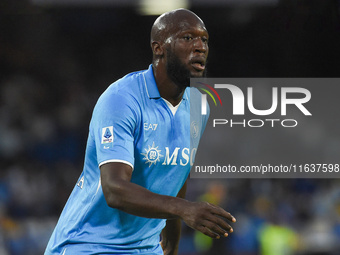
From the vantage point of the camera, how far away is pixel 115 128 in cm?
253

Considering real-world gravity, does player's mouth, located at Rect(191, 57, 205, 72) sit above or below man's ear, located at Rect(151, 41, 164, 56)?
below

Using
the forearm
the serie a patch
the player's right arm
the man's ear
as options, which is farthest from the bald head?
the forearm

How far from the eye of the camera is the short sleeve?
249 cm

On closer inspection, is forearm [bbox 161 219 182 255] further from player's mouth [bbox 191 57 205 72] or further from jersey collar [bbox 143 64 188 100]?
player's mouth [bbox 191 57 205 72]

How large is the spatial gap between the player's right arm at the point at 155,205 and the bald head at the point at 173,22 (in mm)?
818

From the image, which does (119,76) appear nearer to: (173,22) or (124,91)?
(173,22)

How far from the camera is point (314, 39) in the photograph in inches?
454

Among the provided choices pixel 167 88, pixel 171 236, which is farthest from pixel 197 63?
pixel 171 236

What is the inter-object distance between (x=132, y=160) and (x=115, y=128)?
0.18m

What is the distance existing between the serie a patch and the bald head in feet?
2.16

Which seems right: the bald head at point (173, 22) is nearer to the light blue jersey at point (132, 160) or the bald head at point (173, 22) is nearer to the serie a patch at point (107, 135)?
the light blue jersey at point (132, 160)

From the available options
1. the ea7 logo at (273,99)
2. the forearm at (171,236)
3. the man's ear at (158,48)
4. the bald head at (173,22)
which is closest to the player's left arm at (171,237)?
the forearm at (171,236)

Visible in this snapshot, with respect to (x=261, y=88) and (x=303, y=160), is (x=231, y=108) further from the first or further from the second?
(x=303, y=160)

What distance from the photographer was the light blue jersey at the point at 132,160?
2594mm
